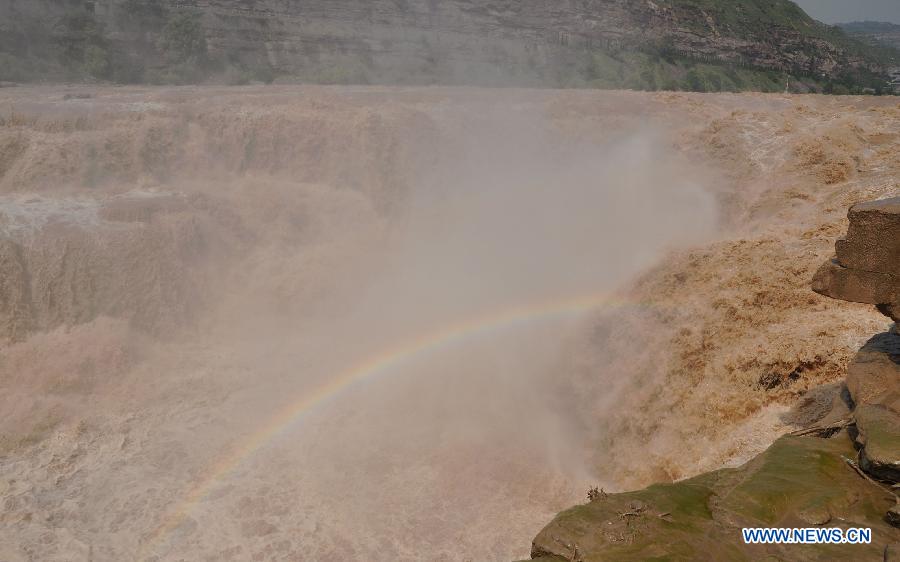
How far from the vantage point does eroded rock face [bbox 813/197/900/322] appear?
217 inches

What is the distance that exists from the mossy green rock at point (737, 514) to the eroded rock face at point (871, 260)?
1355 mm

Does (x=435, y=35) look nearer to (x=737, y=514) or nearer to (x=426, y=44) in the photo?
(x=426, y=44)

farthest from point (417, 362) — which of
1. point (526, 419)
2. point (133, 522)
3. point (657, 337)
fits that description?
point (133, 522)

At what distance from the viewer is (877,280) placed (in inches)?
226

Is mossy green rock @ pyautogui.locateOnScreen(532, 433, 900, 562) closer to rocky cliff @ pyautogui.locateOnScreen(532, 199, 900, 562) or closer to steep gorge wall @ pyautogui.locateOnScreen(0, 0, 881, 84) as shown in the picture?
rocky cliff @ pyautogui.locateOnScreen(532, 199, 900, 562)

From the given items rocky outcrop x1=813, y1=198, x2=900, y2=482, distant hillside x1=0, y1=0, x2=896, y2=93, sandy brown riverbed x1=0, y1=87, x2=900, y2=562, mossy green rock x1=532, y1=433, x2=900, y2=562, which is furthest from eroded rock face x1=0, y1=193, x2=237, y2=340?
distant hillside x1=0, y1=0, x2=896, y2=93

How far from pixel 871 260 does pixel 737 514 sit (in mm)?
2642

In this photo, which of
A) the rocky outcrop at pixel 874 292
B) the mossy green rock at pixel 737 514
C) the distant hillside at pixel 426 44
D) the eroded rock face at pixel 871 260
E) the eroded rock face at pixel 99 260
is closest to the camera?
the mossy green rock at pixel 737 514

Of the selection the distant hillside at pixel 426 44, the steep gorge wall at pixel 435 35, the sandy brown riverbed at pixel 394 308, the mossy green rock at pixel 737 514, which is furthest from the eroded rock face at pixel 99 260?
the steep gorge wall at pixel 435 35

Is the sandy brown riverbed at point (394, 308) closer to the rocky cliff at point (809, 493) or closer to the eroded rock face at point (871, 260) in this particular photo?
the rocky cliff at point (809, 493)

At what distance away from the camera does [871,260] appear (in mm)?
5707

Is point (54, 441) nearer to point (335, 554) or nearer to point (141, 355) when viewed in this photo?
point (141, 355)

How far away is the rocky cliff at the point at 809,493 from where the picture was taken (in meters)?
4.74

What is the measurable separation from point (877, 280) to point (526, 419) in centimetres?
690
